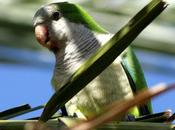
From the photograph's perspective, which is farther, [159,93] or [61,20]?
[61,20]

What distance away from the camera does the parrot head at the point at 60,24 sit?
1.90m

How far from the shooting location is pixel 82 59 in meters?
1.72

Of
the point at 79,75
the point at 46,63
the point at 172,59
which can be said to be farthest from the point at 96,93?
the point at 79,75

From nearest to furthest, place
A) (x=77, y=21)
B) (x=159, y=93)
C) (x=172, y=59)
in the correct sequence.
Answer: (x=159, y=93)
(x=172, y=59)
(x=77, y=21)

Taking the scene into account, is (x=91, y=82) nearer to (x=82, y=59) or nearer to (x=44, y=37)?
(x=82, y=59)

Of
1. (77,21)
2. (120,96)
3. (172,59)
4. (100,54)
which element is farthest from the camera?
(77,21)

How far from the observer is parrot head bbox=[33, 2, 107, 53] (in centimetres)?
190

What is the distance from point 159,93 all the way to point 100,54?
153mm

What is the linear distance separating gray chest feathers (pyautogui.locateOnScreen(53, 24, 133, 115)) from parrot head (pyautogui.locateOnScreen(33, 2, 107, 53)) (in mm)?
94

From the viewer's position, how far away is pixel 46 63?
86 cm

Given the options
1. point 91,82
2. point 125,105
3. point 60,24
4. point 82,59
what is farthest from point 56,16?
point 125,105

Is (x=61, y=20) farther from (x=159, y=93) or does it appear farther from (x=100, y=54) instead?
(x=159, y=93)

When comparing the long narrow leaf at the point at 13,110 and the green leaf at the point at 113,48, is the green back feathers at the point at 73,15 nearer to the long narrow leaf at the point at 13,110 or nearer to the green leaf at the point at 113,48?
the long narrow leaf at the point at 13,110

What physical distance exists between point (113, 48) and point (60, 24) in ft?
5.50
